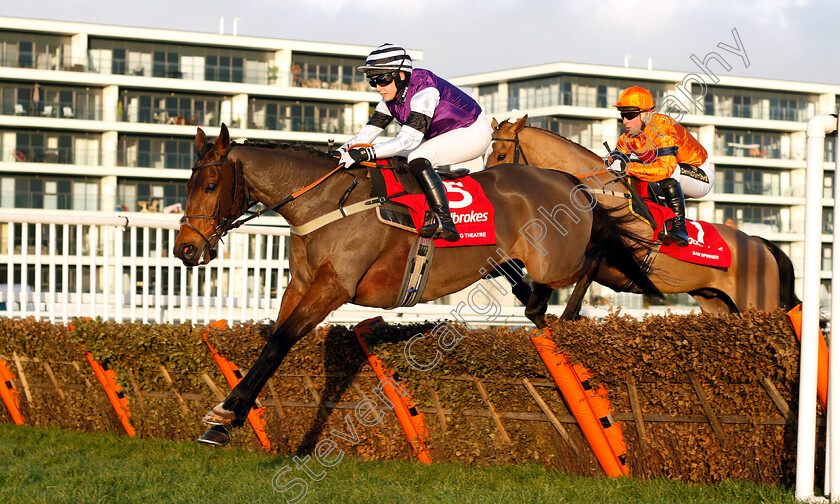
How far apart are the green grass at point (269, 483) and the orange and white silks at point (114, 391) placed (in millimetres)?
524

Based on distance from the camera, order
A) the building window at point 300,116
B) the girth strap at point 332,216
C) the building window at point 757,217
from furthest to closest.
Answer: the building window at point 757,217
the building window at point 300,116
the girth strap at point 332,216

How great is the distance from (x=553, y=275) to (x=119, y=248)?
399 centimetres

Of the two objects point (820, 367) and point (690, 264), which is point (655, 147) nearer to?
Answer: point (690, 264)

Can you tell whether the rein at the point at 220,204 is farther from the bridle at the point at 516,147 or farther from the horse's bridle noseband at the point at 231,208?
the bridle at the point at 516,147

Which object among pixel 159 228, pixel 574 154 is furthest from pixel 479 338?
pixel 159 228

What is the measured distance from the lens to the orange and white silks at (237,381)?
5953 mm

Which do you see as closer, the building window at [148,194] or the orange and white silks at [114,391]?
the orange and white silks at [114,391]

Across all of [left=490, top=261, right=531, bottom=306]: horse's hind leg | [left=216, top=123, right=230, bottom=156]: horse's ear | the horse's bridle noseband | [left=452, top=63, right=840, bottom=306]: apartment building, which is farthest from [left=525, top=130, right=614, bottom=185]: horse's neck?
[left=452, top=63, right=840, bottom=306]: apartment building

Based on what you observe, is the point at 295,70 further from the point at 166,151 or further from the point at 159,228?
the point at 159,228

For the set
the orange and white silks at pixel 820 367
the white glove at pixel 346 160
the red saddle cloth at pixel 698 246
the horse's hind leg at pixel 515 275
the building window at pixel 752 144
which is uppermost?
the building window at pixel 752 144

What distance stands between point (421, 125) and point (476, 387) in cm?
159

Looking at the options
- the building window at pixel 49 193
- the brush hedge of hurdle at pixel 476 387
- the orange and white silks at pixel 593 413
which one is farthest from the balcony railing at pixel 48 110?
the orange and white silks at pixel 593 413

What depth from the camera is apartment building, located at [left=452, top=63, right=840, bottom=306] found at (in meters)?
48.5

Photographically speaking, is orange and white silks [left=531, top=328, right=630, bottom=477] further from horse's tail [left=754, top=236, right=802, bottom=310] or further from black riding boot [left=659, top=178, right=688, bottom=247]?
horse's tail [left=754, top=236, right=802, bottom=310]
